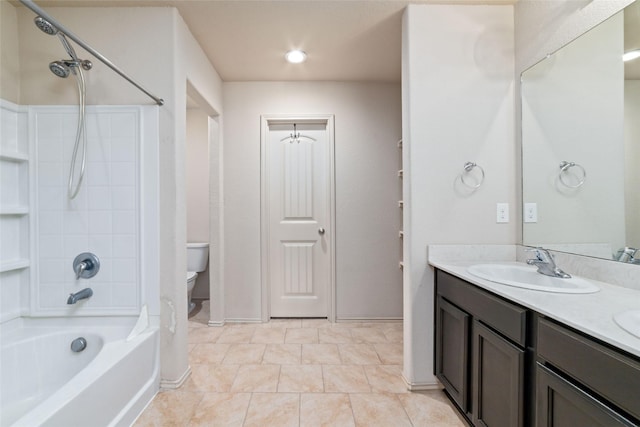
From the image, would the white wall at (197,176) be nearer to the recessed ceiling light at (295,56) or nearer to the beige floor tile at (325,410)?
the recessed ceiling light at (295,56)

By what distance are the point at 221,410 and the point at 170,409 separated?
0.30 metres

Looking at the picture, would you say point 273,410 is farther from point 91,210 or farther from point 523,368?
point 91,210

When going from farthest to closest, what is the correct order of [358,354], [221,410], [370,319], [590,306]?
[370,319] < [358,354] < [221,410] < [590,306]

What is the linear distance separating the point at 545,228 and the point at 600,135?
55 centimetres

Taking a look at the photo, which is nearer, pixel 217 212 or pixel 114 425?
pixel 114 425

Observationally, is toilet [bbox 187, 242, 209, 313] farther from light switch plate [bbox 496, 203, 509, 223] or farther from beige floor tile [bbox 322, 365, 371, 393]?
light switch plate [bbox 496, 203, 509, 223]

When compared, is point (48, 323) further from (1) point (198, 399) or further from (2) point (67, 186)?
(1) point (198, 399)

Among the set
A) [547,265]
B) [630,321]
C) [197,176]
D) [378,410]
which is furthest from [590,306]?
[197,176]

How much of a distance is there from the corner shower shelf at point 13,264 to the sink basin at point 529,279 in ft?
8.66

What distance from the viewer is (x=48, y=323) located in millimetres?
1846

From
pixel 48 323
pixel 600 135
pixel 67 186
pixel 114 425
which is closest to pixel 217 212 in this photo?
pixel 67 186

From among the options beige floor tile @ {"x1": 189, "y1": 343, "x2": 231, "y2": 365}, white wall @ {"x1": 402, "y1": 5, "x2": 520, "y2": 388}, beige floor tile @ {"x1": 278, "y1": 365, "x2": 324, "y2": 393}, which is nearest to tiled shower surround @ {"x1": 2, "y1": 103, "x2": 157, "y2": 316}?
beige floor tile @ {"x1": 189, "y1": 343, "x2": 231, "y2": 365}

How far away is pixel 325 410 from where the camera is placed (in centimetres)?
168

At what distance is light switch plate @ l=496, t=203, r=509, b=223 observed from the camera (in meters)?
1.87
